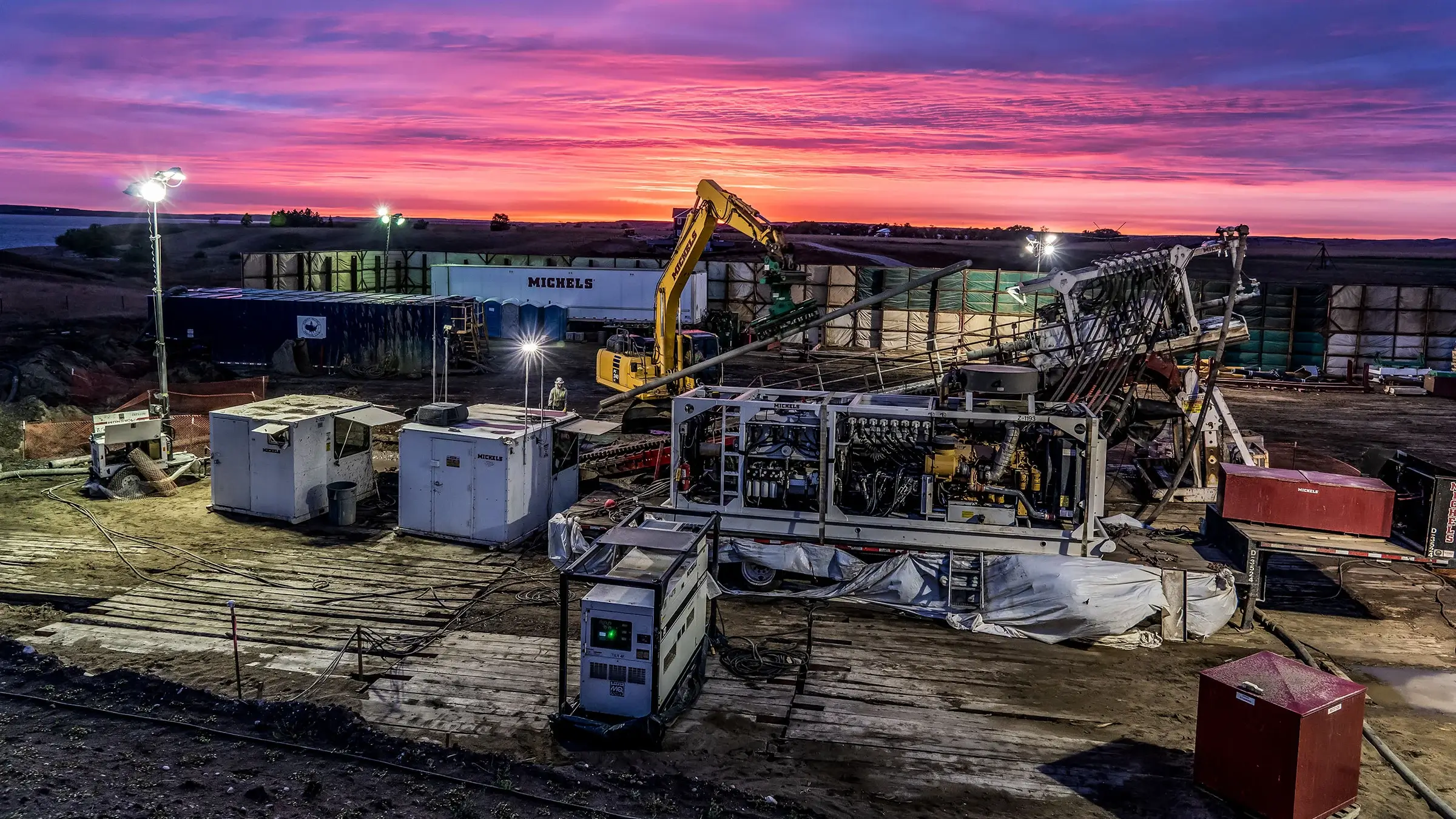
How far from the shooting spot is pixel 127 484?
832 inches

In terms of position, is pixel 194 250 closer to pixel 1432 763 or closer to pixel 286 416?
pixel 286 416

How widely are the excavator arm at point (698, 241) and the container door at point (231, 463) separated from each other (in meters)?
10.5

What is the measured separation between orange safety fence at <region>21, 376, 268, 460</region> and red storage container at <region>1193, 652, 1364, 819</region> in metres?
21.0

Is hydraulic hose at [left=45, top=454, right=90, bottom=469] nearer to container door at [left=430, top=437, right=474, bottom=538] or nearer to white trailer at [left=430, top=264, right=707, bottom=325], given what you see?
container door at [left=430, top=437, right=474, bottom=538]

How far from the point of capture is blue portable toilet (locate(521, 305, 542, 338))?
47.6 m

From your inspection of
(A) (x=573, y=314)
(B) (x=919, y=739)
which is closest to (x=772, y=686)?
(B) (x=919, y=739)

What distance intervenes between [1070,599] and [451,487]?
10.3 meters

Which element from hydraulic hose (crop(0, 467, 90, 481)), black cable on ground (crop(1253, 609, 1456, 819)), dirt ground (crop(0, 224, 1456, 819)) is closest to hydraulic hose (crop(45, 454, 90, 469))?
hydraulic hose (crop(0, 467, 90, 481))

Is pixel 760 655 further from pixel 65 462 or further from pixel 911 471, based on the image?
pixel 65 462

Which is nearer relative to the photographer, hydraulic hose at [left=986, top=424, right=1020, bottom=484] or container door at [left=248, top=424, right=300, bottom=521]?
hydraulic hose at [left=986, top=424, right=1020, bottom=484]

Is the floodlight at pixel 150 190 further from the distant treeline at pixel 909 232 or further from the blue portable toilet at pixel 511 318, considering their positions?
the distant treeline at pixel 909 232

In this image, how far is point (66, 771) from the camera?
10.2 metres

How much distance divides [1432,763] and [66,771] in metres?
13.8

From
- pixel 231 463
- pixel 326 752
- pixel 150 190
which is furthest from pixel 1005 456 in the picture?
pixel 150 190
